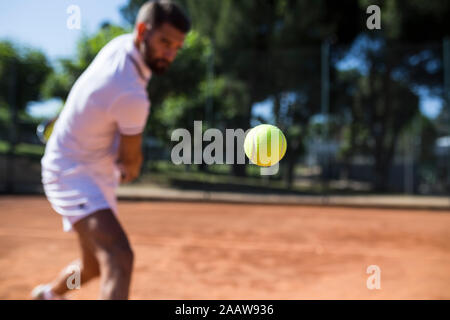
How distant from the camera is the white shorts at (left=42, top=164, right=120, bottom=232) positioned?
1841 millimetres

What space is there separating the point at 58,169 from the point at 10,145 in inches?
384

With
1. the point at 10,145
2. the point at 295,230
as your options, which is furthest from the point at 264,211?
the point at 10,145

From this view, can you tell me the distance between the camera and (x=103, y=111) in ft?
5.78

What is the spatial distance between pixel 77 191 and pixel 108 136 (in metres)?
0.32

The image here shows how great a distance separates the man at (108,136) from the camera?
1713mm

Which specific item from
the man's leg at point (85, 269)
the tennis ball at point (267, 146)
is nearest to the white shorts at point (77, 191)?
the man's leg at point (85, 269)

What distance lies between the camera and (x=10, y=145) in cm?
1021

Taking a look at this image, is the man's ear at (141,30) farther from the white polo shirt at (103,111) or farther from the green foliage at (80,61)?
the green foliage at (80,61)

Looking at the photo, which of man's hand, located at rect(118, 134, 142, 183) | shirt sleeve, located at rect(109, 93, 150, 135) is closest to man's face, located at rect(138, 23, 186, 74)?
shirt sleeve, located at rect(109, 93, 150, 135)

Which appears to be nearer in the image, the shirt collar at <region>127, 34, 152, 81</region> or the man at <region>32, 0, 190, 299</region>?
the man at <region>32, 0, 190, 299</region>

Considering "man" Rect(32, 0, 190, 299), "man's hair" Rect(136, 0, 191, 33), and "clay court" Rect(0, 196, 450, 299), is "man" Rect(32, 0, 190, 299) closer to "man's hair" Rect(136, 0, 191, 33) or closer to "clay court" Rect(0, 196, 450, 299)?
"man's hair" Rect(136, 0, 191, 33)

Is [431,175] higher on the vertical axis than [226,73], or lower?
lower

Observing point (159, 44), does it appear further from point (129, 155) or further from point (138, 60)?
point (129, 155)

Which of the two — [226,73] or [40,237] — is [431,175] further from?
[40,237]
